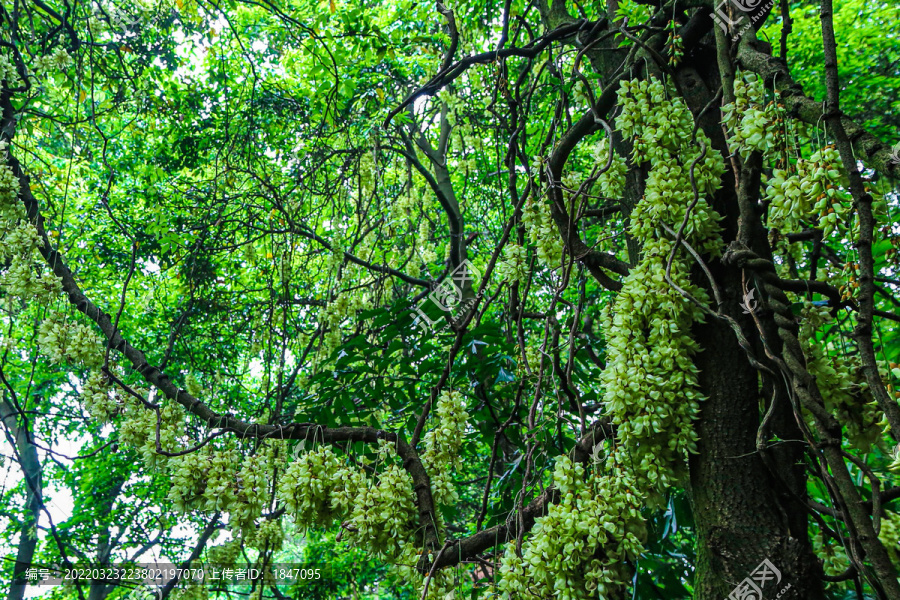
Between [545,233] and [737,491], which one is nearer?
[737,491]

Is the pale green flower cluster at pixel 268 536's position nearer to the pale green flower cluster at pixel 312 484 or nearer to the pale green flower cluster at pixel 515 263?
the pale green flower cluster at pixel 312 484

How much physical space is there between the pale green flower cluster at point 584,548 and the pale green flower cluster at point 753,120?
2.53ft

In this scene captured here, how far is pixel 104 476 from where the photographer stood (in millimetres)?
7270

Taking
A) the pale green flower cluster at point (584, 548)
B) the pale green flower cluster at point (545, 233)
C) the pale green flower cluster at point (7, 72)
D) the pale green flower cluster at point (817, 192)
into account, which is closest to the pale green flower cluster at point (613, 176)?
the pale green flower cluster at point (545, 233)

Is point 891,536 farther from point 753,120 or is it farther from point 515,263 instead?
point 515,263

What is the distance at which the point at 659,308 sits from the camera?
1.33 meters

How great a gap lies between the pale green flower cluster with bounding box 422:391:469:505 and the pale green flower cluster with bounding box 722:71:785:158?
1052mm

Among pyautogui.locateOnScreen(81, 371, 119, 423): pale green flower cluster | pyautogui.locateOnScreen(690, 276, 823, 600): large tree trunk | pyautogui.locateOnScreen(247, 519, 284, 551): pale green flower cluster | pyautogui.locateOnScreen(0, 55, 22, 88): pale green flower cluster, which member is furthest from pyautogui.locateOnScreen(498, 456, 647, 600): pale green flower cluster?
pyautogui.locateOnScreen(0, 55, 22, 88): pale green flower cluster

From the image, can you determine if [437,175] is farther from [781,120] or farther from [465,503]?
[781,120]

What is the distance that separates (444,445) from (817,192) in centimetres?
120

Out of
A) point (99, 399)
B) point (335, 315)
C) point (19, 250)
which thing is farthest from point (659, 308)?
point (335, 315)

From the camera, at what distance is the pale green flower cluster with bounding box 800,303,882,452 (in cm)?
122

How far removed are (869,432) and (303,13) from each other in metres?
6.26

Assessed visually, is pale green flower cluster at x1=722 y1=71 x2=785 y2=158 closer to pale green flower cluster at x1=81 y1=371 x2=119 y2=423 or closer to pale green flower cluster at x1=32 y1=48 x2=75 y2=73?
pale green flower cluster at x1=81 y1=371 x2=119 y2=423
